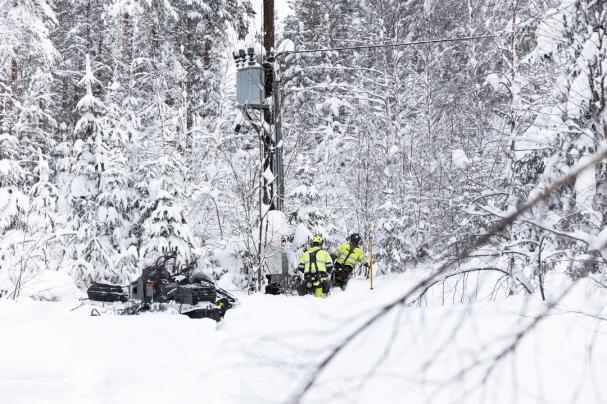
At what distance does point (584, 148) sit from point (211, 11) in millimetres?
23546

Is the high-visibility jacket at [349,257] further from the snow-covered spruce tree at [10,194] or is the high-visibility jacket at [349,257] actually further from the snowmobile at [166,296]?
the snow-covered spruce tree at [10,194]

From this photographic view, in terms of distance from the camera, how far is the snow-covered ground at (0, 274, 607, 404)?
1650 mm

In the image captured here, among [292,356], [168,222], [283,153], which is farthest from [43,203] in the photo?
[292,356]

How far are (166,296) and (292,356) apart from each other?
21.4 feet

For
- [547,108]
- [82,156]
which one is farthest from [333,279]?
[82,156]

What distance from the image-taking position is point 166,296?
26.6 feet

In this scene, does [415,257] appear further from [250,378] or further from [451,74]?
[451,74]

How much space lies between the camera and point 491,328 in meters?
3.12

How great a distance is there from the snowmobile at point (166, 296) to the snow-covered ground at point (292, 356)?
45.4 inches

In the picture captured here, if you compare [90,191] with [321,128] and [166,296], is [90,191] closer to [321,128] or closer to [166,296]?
[166,296]

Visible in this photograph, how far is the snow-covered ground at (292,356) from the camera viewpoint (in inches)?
65.0

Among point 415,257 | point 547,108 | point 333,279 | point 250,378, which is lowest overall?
point 333,279

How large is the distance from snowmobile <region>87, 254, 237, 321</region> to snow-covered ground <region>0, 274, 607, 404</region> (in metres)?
1.15

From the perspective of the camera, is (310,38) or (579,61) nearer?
(579,61)
